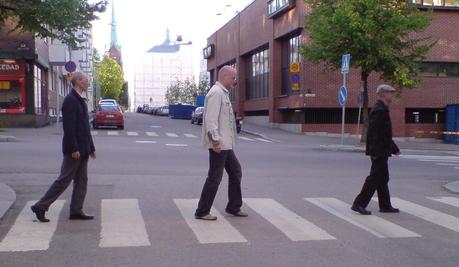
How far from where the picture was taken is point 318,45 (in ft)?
82.4

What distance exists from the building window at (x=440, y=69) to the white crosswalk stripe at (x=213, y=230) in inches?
1158

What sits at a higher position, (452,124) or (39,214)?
(452,124)

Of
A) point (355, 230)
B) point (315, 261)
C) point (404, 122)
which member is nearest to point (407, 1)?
point (404, 122)

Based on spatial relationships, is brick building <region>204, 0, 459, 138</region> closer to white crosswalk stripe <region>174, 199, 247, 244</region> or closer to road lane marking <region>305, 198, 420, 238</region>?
road lane marking <region>305, 198, 420, 238</region>

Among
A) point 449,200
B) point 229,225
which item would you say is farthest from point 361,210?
point 449,200

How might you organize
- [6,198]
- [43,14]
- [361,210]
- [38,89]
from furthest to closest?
[38,89] < [43,14] < [6,198] < [361,210]

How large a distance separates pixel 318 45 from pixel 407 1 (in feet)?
13.7

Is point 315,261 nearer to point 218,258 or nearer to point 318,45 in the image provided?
point 218,258

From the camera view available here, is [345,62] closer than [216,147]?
No

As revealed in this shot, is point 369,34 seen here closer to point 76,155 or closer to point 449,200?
point 449,200

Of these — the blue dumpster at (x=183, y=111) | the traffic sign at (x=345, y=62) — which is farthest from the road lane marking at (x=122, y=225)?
the blue dumpster at (x=183, y=111)

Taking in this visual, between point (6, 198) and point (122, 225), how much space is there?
8.36 feet

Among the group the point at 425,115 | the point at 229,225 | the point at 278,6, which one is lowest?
the point at 229,225

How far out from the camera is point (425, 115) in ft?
119
